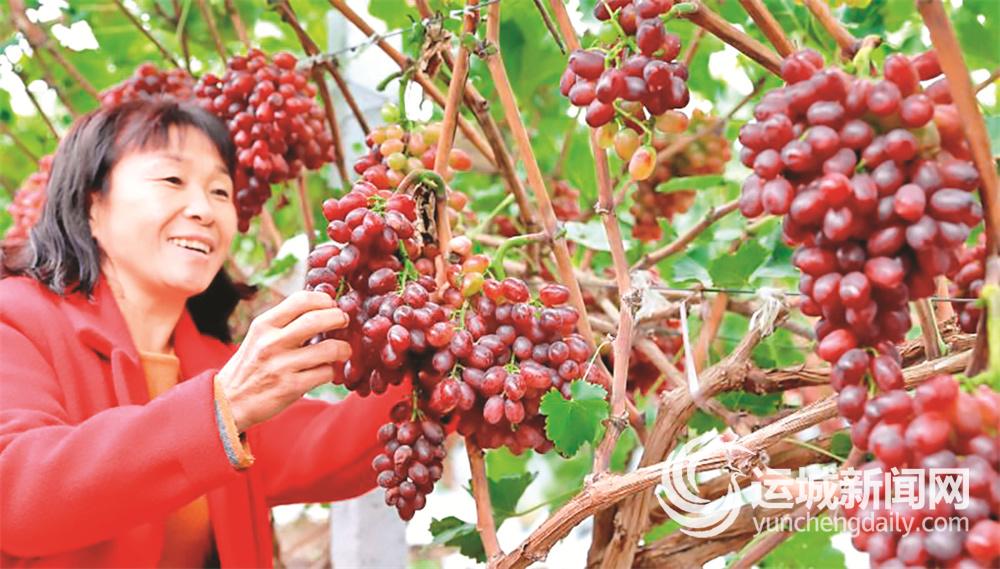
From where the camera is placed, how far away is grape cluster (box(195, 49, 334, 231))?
1.21 m

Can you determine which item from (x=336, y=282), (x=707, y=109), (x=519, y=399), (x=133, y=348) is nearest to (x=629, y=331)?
(x=519, y=399)

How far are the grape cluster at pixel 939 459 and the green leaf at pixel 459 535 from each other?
1.98ft

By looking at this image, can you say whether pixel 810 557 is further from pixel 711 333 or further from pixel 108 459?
pixel 108 459

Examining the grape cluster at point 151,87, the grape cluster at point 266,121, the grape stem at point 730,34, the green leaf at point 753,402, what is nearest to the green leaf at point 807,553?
the green leaf at point 753,402

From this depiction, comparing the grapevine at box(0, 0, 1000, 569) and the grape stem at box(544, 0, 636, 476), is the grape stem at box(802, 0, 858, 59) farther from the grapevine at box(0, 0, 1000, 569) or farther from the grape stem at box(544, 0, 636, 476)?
the grape stem at box(544, 0, 636, 476)

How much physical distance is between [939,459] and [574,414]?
0.36 meters

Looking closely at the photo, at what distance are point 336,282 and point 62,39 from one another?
120cm

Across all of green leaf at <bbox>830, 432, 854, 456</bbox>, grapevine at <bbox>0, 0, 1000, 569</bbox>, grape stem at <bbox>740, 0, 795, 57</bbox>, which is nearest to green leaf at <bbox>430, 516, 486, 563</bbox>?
grapevine at <bbox>0, 0, 1000, 569</bbox>

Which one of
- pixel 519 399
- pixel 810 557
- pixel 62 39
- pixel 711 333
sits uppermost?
pixel 62 39

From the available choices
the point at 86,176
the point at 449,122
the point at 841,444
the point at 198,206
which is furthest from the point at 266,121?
the point at 841,444

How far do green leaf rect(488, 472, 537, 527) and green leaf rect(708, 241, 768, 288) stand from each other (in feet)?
1.02

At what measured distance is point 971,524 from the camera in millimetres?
449

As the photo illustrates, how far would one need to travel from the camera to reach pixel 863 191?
1.57ft

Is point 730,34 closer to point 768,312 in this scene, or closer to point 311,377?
point 768,312
